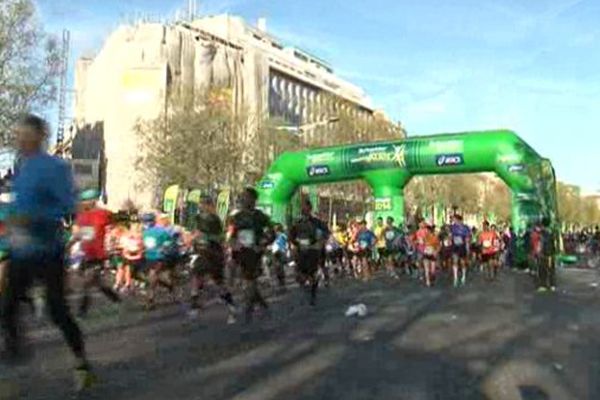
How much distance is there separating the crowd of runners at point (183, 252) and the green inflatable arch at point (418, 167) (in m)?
2.05

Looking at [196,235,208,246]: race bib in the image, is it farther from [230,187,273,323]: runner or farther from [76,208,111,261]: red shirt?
[76,208,111,261]: red shirt

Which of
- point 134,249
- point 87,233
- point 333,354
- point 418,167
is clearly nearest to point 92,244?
point 87,233

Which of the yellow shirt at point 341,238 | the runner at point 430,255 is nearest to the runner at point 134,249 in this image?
the runner at point 430,255

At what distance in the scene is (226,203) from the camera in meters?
40.2

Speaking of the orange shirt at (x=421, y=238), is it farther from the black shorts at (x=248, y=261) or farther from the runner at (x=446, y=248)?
the black shorts at (x=248, y=261)

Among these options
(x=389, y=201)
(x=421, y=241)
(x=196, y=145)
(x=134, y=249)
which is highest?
(x=196, y=145)

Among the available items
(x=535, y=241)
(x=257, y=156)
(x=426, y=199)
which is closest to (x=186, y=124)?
(x=257, y=156)

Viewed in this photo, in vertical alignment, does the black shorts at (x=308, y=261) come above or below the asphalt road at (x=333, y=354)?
above

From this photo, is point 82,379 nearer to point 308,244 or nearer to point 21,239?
point 21,239

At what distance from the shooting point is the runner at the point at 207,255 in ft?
42.7

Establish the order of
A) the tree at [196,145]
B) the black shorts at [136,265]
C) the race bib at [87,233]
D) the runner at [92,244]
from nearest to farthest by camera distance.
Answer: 1. the runner at [92,244]
2. the race bib at [87,233]
3. the black shorts at [136,265]
4. the tree at [196,145]

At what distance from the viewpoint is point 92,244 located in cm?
1362

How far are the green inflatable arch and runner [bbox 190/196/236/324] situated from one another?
18647 millimetres

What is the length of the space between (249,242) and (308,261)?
12.0 ft
